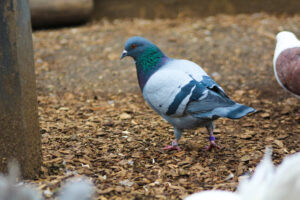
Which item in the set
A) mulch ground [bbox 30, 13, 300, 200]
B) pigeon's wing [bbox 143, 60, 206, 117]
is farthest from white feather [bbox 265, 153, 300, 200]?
pigeon's wing [bbox 143, 60, 206, 117]

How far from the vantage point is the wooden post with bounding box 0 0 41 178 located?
8.05 feet

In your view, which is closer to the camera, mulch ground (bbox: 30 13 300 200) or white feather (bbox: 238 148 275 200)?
white feather (bbox: 238 148 275 200)

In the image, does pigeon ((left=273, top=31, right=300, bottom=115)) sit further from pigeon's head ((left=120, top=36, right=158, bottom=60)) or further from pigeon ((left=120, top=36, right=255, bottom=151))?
pigeon's head ((left=120, top=36, right=158, bottom=60))

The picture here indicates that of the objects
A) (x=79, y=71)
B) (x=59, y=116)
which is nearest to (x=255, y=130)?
(x=59, y=116)

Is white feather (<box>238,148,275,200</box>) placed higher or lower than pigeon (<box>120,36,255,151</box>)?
lower

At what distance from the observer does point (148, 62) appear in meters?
3.47

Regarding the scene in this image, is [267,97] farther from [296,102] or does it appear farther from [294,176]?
[294,176]

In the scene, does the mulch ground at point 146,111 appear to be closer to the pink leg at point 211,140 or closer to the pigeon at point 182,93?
the pink leg at point 211,140

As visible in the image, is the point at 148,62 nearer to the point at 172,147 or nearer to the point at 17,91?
the point at 172,147

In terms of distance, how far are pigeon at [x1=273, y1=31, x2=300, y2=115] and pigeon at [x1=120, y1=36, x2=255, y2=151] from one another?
3.68ft

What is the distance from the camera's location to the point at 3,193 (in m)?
1.61

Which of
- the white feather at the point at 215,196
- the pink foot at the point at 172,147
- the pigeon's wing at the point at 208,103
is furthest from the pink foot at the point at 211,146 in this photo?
the white feather at the point at 215,196

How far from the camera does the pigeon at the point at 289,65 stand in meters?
4.04

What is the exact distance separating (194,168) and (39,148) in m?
1.15
